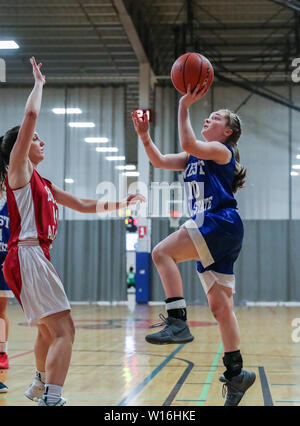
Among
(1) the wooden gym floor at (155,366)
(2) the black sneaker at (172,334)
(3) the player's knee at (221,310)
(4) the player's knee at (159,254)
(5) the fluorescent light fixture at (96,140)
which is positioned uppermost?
(5) the fluorescent light fixture at (96,140)

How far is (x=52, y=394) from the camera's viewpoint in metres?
3.64

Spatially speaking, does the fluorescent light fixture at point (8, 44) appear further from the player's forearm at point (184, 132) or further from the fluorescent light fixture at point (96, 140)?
the player's forearm at point (184, 132)

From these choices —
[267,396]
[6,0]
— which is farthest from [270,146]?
[267,396]

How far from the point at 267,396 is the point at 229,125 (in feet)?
7.47

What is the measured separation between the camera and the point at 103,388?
212 inches

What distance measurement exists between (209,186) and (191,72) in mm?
755

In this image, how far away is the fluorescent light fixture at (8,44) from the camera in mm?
16295

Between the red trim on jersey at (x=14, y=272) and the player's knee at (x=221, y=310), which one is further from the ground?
the red trim on jersey at (x=14, y=272)

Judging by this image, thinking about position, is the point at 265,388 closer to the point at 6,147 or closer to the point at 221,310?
the point at 221,310

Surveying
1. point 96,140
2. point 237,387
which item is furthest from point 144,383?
point 96,140

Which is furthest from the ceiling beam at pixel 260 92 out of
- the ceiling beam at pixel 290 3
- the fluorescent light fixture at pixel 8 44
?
the fluorescent light fixture at pixel 8 44

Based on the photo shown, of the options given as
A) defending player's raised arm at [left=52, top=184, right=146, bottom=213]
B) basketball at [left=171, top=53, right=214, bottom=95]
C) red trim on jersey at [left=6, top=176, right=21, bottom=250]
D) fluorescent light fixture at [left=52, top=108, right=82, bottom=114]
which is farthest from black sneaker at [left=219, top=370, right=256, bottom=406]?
fluorescent light fixture at [left=52, top=108, right=82, bottom=114]

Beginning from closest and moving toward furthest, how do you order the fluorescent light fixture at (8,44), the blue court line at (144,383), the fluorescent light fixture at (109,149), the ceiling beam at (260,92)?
1. the blue court line at (144,383)
2. the fluorescent light fixture at (8,44)
3. the ceiling beam at (260,92)
4. the fluorescent light fixture at (109,149)
